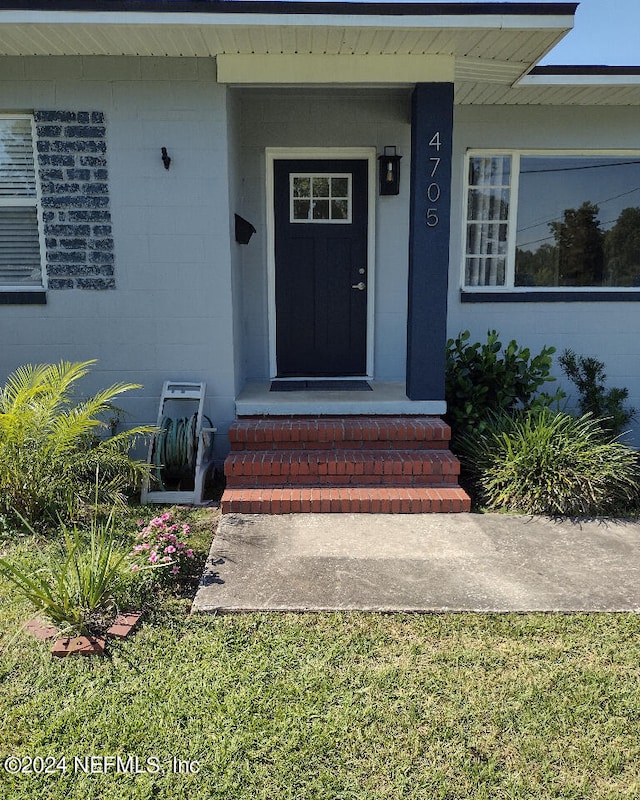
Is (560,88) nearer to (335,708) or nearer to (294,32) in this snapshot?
(294,32)

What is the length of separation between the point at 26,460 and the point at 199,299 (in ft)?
5.88

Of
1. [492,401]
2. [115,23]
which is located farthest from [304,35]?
[492,401]

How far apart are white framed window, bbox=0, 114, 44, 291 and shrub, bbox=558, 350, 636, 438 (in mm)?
4789

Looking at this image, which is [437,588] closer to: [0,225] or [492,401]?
[492,401]

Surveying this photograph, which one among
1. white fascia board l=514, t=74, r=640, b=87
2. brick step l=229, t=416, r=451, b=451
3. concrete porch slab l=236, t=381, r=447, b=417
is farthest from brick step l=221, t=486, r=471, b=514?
white fascia board l=514, t=74, r=640, b=87

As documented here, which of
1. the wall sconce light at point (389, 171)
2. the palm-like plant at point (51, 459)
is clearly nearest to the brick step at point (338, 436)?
the palm-like plant at point (51, 459)

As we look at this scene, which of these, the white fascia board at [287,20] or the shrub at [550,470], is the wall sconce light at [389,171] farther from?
the shrub at [550,470]

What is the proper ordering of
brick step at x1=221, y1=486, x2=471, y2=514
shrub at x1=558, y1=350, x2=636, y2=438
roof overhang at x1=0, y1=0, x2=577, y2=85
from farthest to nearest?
shrub at x1=558, y1=350, x2=636, y2=438 < brick step at x1=221, y1=486, x2=471, y2=514 < roof overhang at x1=0, y1=0, x2=577, y2=85

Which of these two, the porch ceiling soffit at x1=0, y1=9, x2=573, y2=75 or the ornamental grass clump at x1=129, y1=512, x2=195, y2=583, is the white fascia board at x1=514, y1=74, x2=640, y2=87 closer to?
the porch ceiling soffit at x1=0, y1=9, x2=573, y2=75

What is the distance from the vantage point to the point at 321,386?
5652mm

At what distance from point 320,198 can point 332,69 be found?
54.5 inches

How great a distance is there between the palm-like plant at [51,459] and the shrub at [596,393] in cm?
390

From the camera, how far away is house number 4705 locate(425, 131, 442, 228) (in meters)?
4.60

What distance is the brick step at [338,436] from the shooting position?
4.61 m
